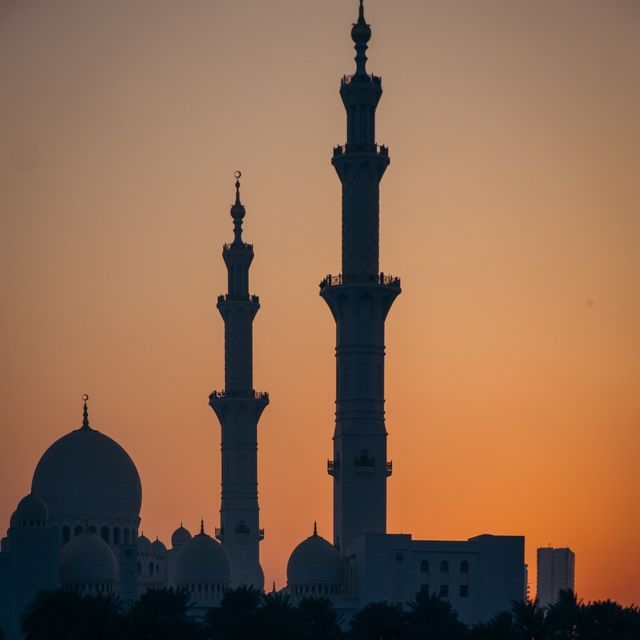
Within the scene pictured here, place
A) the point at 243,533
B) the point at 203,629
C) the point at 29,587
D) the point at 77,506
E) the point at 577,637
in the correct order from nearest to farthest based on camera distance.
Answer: the point at 577,637 → the point at 203,629 → the point at 29,587 → the point at 77,506 → the point at 243,533

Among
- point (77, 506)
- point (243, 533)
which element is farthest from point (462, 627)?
point (243, 533)

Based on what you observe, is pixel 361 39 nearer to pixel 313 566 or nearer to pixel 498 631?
pixel 313 566

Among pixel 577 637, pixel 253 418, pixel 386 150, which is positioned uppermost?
pixel 386 150

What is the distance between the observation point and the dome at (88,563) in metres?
128

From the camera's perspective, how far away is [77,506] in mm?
137875

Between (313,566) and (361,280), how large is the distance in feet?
58.9

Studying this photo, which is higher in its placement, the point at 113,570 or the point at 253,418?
the point at 253,418

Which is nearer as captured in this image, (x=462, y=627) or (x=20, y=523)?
(x=462, y=627)

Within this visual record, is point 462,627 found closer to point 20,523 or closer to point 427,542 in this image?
point 427,542

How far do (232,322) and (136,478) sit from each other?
1836 centimetres

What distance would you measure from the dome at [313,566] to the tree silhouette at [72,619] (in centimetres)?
2193

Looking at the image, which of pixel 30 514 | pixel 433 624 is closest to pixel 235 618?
pixel 433 624

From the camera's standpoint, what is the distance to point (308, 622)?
10594 cm

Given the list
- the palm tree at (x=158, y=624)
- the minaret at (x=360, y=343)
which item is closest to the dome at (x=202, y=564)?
the minaret at (x=360, y=343)
